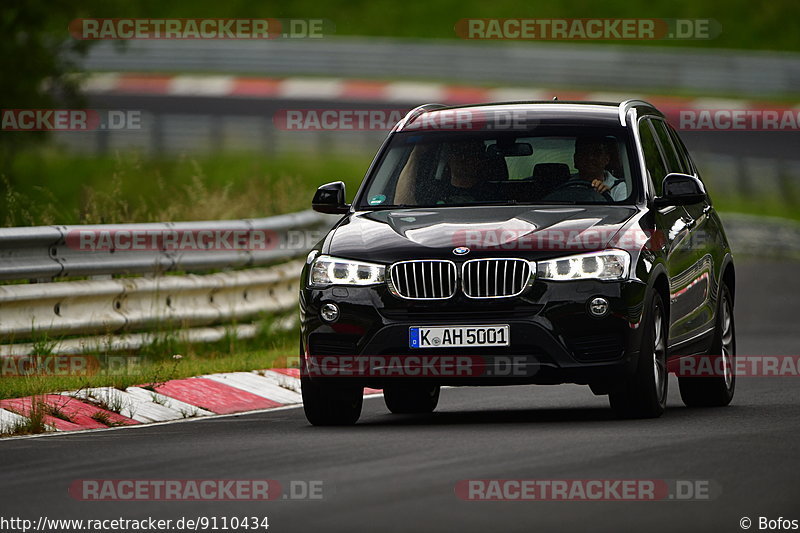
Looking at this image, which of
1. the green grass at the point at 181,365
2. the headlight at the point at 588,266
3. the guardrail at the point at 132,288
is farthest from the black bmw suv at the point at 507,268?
the guardrail at the point at 132,288

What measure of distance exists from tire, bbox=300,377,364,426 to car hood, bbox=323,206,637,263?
786 millimetres

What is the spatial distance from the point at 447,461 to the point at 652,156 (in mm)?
4056

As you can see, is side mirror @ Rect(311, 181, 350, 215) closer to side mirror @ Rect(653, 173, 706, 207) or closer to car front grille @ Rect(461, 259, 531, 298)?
car front grille @ Rect(461, 259, 531, 298)

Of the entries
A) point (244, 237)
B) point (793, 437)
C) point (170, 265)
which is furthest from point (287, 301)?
point (793, 437)

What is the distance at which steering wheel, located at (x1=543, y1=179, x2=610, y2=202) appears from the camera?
11.6 meters

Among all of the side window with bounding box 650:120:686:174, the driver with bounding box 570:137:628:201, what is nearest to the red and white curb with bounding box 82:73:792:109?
the side window with bounding box 650:120:686:174

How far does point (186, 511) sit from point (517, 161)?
16.0ft

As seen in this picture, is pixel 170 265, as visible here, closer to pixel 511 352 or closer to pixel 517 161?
pixel 517 161

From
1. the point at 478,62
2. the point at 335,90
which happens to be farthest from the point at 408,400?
the point at 478,62

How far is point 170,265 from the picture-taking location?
15.4m

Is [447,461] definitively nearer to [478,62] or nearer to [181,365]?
[181,365]

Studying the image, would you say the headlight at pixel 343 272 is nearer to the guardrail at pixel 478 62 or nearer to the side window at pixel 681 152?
the side window at pixel 681 152

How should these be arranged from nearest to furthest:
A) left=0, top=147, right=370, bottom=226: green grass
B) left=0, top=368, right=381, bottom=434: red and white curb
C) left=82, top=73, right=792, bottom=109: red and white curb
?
left=0, top=368, right=381, bottom=434: red and white curb
left=0, top=147, right=370, bottom=226: green grass
left=82, top=73, right=792, bottom=109: red and white curb

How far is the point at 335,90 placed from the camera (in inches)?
1850
